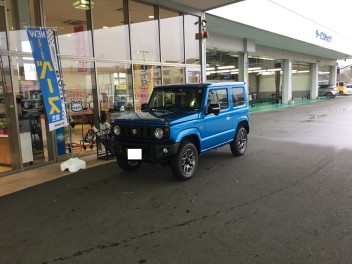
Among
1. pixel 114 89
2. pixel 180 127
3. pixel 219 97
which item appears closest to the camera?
pixel 180 127

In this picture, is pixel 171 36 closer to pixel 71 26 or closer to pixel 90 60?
pixel 71 26

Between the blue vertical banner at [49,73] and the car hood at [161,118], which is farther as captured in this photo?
the blue vertical banner at [49,73]

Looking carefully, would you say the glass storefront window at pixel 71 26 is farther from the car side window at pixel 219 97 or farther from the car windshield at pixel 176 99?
the car side window at pixel 219 97

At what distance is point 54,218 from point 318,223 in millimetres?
3413

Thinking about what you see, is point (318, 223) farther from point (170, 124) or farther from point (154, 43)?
point (154, 43)

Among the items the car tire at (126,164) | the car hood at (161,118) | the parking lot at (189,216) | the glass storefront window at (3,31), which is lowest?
the parking lot at (189,216)

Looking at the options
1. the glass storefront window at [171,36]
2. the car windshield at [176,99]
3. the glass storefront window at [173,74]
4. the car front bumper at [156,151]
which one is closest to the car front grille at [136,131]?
the car front bumper at [156,151]

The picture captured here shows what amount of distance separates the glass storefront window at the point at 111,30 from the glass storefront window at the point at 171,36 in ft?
4.86

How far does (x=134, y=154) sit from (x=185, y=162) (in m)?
0.95

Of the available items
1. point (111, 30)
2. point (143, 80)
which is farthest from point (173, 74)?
point (111, 30)

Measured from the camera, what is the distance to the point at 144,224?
12.2ft

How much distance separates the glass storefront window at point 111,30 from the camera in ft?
28.1

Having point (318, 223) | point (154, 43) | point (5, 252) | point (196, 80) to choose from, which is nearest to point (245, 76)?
point (196, 80)

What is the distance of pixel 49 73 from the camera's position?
5.88 meters
